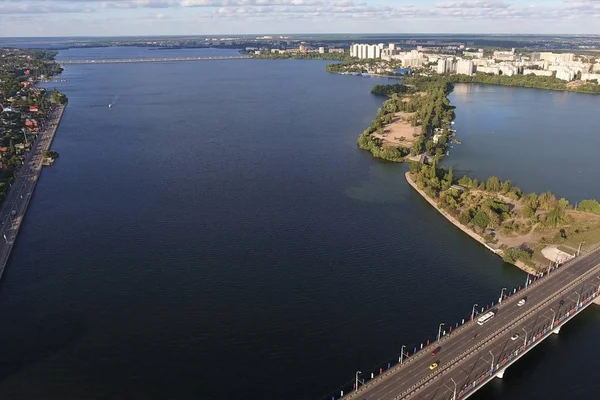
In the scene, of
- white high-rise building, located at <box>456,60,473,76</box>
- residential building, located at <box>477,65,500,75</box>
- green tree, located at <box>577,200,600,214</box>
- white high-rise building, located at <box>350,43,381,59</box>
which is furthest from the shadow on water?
white high-rise building, located at <box>350,43,381,59</box>

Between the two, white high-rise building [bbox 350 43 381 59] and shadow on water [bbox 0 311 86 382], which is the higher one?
white high-rise building [bbox 350 43 381 59]

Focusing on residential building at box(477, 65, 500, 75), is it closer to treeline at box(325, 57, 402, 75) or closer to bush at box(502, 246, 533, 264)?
treeline at box(325, 57, 402, 75)

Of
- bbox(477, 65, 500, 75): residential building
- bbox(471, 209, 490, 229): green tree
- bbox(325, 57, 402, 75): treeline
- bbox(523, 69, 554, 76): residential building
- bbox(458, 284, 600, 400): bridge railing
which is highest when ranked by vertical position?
bbox(325, 57, 402, 75): treeline

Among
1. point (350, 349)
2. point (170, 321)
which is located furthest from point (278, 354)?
point (170, 321)

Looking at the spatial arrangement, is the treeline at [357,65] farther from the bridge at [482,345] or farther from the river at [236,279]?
the bridge at [482,345]

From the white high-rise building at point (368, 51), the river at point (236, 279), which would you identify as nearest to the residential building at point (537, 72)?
the white high-rise building at point (368, 51)

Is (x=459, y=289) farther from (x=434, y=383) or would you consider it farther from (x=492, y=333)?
(x=434, y=383)
